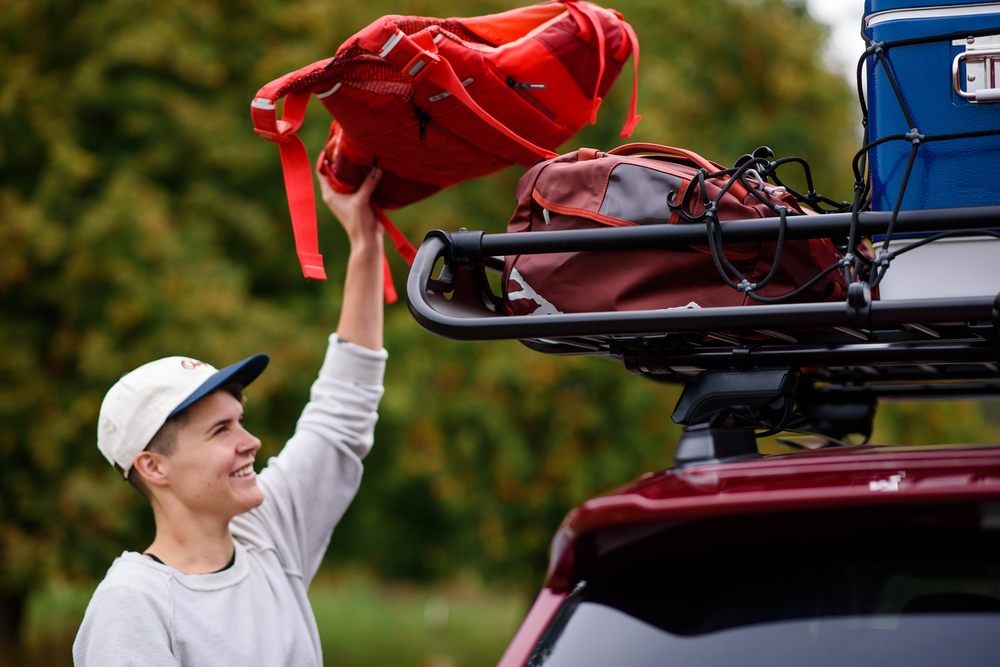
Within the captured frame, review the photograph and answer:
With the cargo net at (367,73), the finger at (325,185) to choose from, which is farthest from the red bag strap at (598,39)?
the finger at (325,185)

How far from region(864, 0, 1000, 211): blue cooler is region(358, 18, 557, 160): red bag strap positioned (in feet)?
2.49

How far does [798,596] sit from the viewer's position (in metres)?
1.71

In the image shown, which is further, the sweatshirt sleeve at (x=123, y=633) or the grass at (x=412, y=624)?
the grass at (x=412, y=624)

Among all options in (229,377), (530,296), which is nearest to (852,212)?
(530,296)

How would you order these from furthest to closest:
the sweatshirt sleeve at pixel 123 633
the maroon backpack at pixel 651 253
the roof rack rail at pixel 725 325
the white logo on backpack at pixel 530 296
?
the sweatshirt sleeve at pixel 123 633, the white logo on backpack at pixel 530 296, the maroon backpack at pixel 651 253, the roof rack rail at pixel 725 325

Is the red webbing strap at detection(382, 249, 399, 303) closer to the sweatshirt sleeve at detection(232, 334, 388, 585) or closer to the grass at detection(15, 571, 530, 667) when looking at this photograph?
the sweatshirt sleeve at detection(232, 334, 388, 585)

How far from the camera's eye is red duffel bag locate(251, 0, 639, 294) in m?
2.06

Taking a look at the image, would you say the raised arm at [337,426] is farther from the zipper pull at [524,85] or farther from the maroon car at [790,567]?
the maroon car at [790,567]

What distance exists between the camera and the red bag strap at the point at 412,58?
201cm

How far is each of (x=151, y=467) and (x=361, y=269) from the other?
0.80m

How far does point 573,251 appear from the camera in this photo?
1.68m

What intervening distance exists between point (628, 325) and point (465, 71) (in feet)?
3.01

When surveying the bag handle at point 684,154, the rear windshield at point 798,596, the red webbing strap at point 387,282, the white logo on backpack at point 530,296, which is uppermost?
the bag handle at point 684,154

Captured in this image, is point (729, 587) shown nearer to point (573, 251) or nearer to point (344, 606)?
point (573, 251)
